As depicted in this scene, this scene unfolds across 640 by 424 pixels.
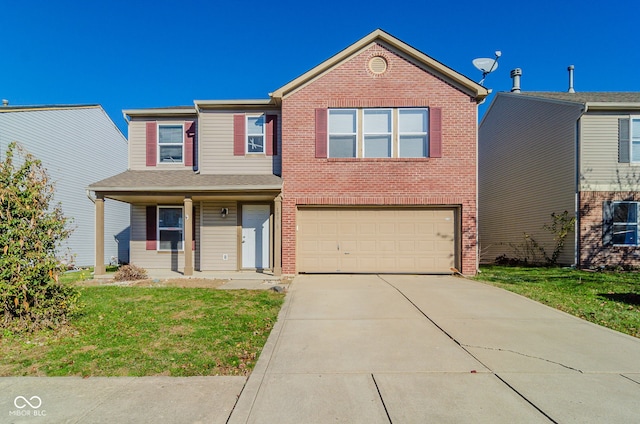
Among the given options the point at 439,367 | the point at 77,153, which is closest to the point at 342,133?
the point at 439,367

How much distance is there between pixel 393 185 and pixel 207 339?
24.6 feet

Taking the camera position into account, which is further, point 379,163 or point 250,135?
point 250,135

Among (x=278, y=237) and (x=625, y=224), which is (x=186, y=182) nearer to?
(x=278, y=237)

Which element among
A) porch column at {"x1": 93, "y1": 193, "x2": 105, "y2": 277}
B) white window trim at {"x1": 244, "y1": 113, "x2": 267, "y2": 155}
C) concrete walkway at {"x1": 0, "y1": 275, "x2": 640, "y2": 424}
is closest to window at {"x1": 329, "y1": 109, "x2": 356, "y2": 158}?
white window trim at {"x1": 244, "y1": 113, "x2": 267, "y2": 155}

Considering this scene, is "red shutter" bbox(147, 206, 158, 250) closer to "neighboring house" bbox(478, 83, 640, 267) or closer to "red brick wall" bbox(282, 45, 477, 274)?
"red brick wall" bbox(282, 45, 477, 274)

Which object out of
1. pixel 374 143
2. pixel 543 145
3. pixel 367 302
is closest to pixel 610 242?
pixel 543 145

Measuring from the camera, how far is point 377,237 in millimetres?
11258

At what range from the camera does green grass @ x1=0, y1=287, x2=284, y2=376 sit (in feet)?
14.1

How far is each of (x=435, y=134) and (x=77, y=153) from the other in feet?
49.9

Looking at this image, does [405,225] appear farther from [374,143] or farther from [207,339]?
[207,339]

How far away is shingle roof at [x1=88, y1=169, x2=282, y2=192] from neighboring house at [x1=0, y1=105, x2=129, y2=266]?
13.8 feet

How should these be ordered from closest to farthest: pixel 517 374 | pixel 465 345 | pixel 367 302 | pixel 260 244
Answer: pixel 517 374, pixel 465 345, pixel 367 302, pixel 260 244

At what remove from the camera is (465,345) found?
5121 millimetres

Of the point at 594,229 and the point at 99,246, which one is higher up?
the point at 594,229
